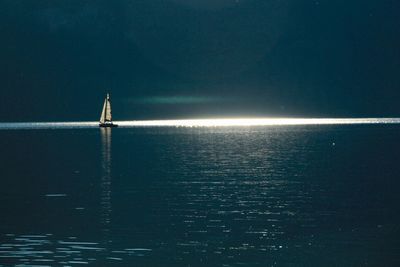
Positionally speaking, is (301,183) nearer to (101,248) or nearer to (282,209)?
(282,209)

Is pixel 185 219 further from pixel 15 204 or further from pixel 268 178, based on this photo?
pixel 268 178

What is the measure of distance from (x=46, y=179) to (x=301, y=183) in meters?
Result: 28.4

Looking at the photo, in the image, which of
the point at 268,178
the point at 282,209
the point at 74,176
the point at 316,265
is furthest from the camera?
the point at 74,176

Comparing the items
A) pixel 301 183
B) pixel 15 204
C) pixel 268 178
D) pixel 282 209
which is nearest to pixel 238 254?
pixel 282 209

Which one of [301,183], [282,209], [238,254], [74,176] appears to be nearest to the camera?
[238,254]

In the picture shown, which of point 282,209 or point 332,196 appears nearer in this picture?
point 282,209

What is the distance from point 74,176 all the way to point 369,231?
49.5 m

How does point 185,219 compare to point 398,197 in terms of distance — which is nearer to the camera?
point 185,219

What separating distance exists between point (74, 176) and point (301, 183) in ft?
90.8

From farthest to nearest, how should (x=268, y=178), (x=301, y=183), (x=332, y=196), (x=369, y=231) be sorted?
1. (x=268, y=178)
2. (x=301, y=183)
3. (x=332, y=196)
4. (x=369, y=231)

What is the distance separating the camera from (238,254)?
35250 millimetres

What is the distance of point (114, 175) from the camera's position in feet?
284

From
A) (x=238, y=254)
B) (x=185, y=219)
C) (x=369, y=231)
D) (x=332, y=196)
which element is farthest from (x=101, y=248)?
(x=332, y=196)

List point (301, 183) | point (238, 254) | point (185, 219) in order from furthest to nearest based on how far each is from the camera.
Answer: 1. point (301, 183)
2. point (185, 219)
3. point (238, 254)
